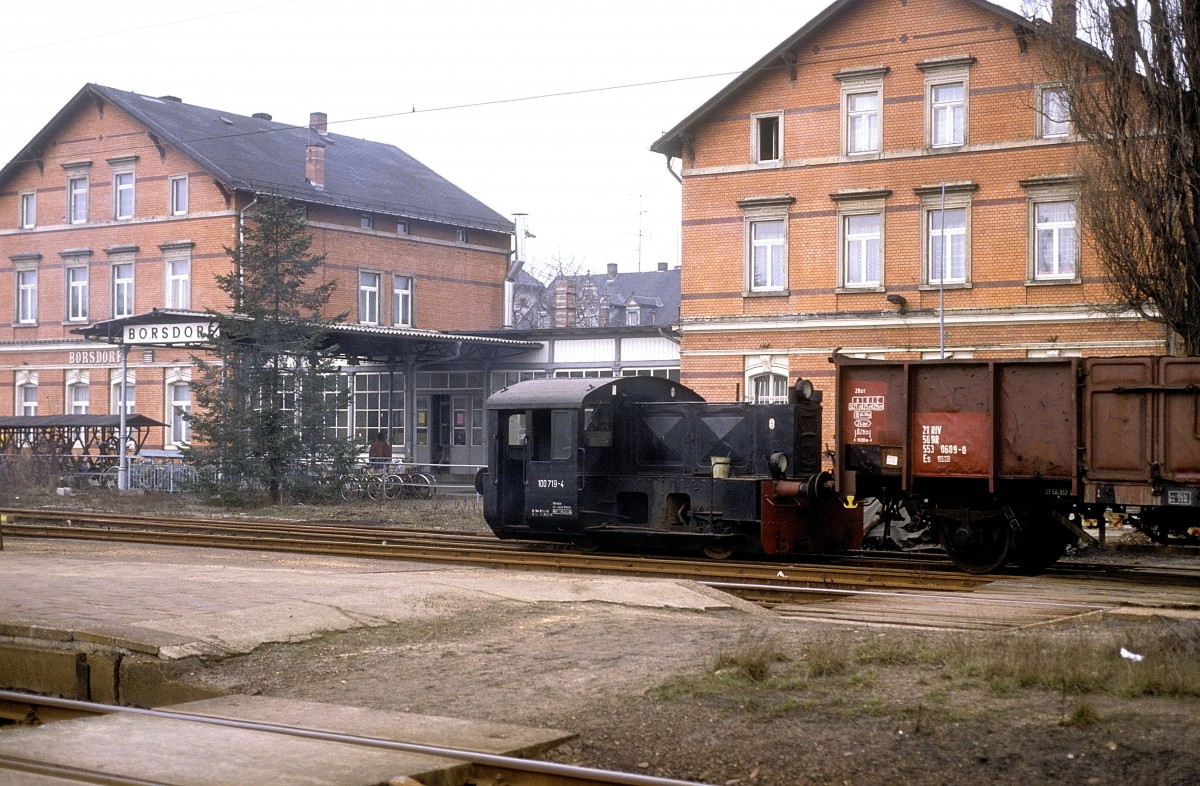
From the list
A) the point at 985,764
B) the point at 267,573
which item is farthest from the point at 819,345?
the point at 985,764

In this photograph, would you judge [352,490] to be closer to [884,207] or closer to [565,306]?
[884,207]

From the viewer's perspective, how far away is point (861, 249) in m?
29.5

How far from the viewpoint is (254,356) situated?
28203 millimetres

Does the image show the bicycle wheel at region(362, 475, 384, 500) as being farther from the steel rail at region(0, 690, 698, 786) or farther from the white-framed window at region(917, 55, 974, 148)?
the steel rail at region(0, 690, 698, 786)

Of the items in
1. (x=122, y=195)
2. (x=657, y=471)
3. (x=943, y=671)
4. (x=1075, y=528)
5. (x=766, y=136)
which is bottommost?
(x=943, y=671)

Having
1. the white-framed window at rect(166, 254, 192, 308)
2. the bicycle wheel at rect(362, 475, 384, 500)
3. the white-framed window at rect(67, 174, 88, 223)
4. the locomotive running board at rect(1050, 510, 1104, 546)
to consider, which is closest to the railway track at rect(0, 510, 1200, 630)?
the locomotive running board at rect(1050, 510, 1104, 546)

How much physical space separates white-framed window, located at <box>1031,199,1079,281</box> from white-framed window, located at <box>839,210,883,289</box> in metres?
3.42

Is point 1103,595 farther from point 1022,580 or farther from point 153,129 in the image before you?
point 153,129

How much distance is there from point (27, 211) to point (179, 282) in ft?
26.3

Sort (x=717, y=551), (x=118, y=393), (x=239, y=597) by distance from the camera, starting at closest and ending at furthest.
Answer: (x=239, y=597), (x=717, y=551), (x=118, y=393)

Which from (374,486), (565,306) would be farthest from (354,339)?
(565,306)

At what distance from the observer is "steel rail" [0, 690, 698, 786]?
5.84 m

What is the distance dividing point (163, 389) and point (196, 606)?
1248 inches

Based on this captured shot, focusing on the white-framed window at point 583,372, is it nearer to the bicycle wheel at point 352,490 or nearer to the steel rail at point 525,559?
the bicycle wheel at point 352,490
